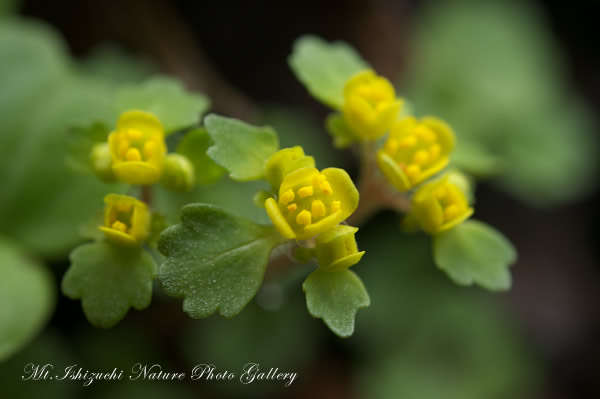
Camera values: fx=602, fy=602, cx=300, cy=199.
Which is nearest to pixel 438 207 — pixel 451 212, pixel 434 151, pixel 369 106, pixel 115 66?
pixel 451 212

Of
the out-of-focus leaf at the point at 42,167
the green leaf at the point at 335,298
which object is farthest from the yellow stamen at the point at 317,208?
the out-of-focus leaf at the point at 42,167

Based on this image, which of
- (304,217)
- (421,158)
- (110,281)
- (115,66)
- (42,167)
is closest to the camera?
(304,217)

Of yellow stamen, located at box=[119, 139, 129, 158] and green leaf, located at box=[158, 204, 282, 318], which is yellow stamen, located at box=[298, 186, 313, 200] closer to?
green leaf, located at box=[158, 204, 282, 318]

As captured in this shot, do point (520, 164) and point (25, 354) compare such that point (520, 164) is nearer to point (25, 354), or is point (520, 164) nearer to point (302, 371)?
point (302, 371)

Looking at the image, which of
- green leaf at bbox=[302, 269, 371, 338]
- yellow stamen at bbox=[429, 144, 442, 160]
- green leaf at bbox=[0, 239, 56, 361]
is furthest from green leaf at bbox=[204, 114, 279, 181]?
green leaf at bbox=[0, 239, 56, 361]

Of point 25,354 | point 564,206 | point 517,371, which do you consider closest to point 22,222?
point 25,354

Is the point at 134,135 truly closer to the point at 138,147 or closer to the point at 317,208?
the point at 138,147
